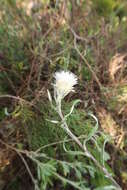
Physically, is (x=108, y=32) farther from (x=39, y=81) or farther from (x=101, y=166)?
(x=101, y=166)

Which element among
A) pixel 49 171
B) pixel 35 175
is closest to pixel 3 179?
pixel 35 175

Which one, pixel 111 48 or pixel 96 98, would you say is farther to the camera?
pixel 111 48

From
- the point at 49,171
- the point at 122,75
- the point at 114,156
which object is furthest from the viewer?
the point at 122,75

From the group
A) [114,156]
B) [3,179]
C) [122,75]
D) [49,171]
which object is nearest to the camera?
[49,171]

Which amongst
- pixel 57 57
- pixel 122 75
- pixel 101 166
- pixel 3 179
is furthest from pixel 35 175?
pixel 122 75

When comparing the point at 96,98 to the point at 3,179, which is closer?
the point at 3,179

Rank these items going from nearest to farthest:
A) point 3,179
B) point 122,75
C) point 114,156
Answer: point 3,179 → point 114,156 → point 122,75

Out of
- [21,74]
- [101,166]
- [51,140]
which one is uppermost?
[21,74]

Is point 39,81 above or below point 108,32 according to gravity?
below

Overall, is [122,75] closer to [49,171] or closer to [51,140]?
[51,140]
